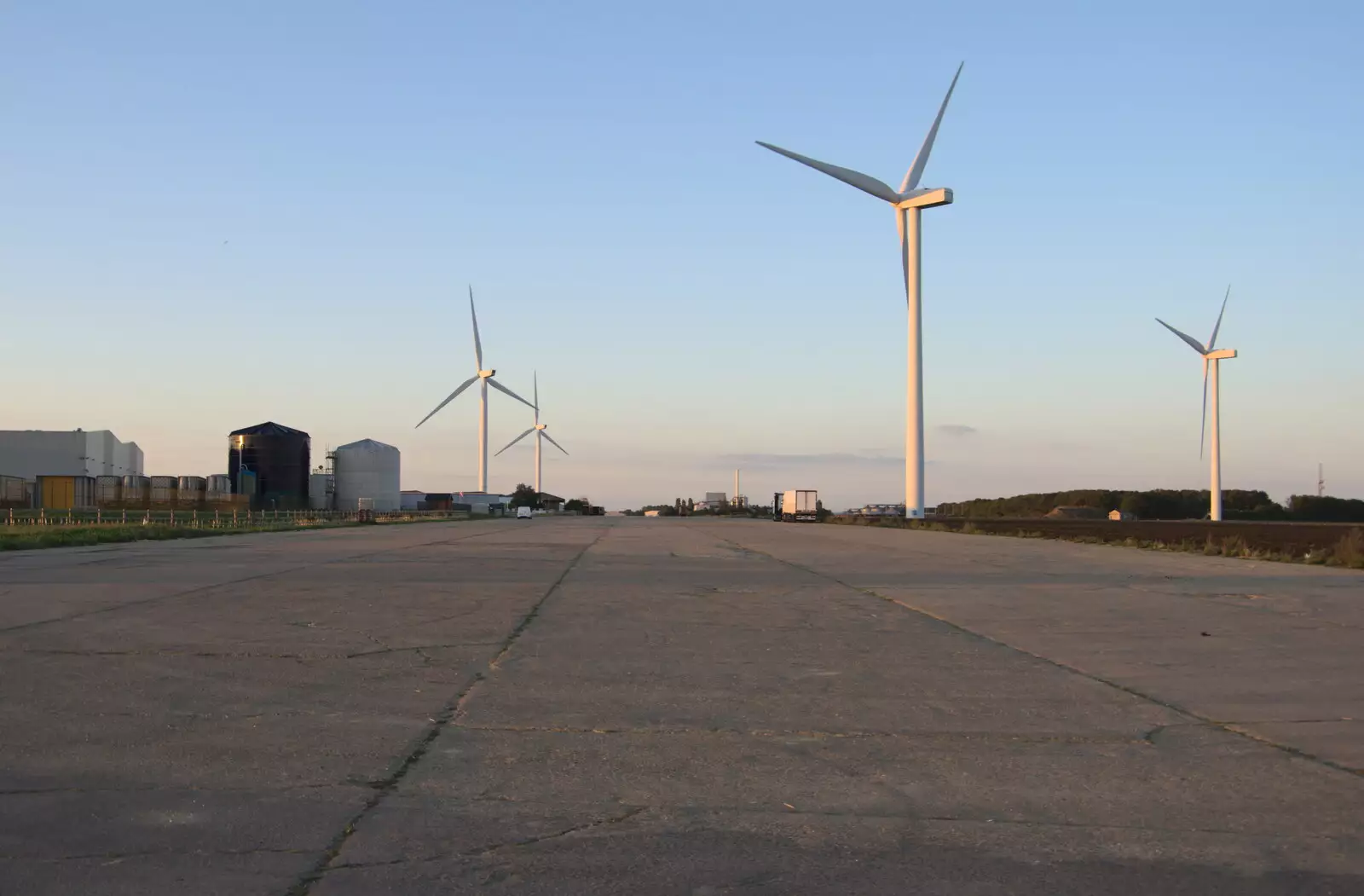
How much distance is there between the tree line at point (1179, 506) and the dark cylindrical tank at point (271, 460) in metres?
70.3

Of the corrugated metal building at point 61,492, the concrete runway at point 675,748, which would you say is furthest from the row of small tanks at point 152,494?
the concrete runway at point 675,748

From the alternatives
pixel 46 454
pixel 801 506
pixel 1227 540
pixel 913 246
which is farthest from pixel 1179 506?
pixel 46 454

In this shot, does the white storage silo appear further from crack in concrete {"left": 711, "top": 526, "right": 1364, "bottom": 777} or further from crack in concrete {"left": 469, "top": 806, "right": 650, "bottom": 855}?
crack in concrete {"left": 469, "top": 806, "right": 650, "bottom": 855}

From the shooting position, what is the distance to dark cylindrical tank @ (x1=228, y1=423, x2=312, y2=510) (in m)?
116

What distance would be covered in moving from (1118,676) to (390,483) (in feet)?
416

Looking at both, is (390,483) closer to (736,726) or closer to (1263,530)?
(1263,530)

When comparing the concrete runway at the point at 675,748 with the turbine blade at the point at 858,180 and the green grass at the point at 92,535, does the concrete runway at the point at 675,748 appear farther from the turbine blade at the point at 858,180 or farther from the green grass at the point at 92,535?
the turbine blade at the point at 858,180

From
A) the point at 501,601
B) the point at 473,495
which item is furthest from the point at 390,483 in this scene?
the point at 501,601

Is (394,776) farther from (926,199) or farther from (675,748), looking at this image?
(926,199)

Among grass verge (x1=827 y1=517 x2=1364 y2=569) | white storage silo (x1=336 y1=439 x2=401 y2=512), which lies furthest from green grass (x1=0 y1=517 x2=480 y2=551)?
white storage silo (x1=336 y1=439 x2=401 y2=512)

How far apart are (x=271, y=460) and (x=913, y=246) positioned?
261 feet

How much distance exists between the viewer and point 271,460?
116688mm

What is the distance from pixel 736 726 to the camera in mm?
7734

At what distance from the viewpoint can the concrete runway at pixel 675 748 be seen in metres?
4.83
